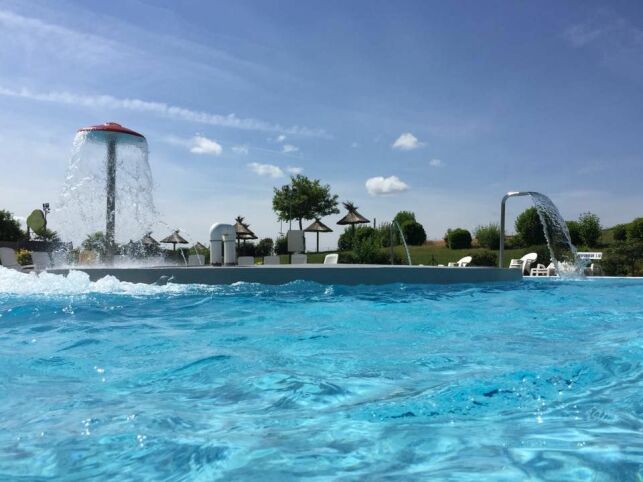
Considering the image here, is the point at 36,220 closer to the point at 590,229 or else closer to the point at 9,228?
the point at 9,228

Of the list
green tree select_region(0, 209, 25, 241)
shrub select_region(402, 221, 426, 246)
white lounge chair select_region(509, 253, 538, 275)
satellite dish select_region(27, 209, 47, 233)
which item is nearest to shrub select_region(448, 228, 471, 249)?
shrub select_region(402, 221, 426, 246)

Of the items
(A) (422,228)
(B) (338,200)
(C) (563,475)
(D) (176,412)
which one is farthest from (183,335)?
(B) (338,200)

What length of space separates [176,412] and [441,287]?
355 inches

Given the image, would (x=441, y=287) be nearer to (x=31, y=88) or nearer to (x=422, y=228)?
(x=31, y=88)

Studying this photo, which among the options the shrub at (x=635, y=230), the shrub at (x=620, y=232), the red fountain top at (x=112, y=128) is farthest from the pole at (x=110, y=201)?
the shrub at (x=620, y=232)

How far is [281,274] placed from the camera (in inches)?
422

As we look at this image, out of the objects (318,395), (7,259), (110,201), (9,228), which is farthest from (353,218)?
(318,395)

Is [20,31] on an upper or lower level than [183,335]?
upper

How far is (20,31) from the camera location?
957cm

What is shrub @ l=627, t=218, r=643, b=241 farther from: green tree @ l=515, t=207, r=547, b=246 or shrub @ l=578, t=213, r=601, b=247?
green tree @ l=515, t=207, r=547, b=246

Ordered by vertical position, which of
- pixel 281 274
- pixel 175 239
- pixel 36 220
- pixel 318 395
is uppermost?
pixel 36 220

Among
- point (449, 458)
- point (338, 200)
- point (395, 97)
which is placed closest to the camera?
point (449, 458)

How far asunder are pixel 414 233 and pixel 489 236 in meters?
6.98

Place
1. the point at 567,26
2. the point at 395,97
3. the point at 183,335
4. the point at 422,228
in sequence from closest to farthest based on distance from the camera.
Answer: the point at 183,335 → the point at 567,26 → the point at 395,97 → the point at 422,228
